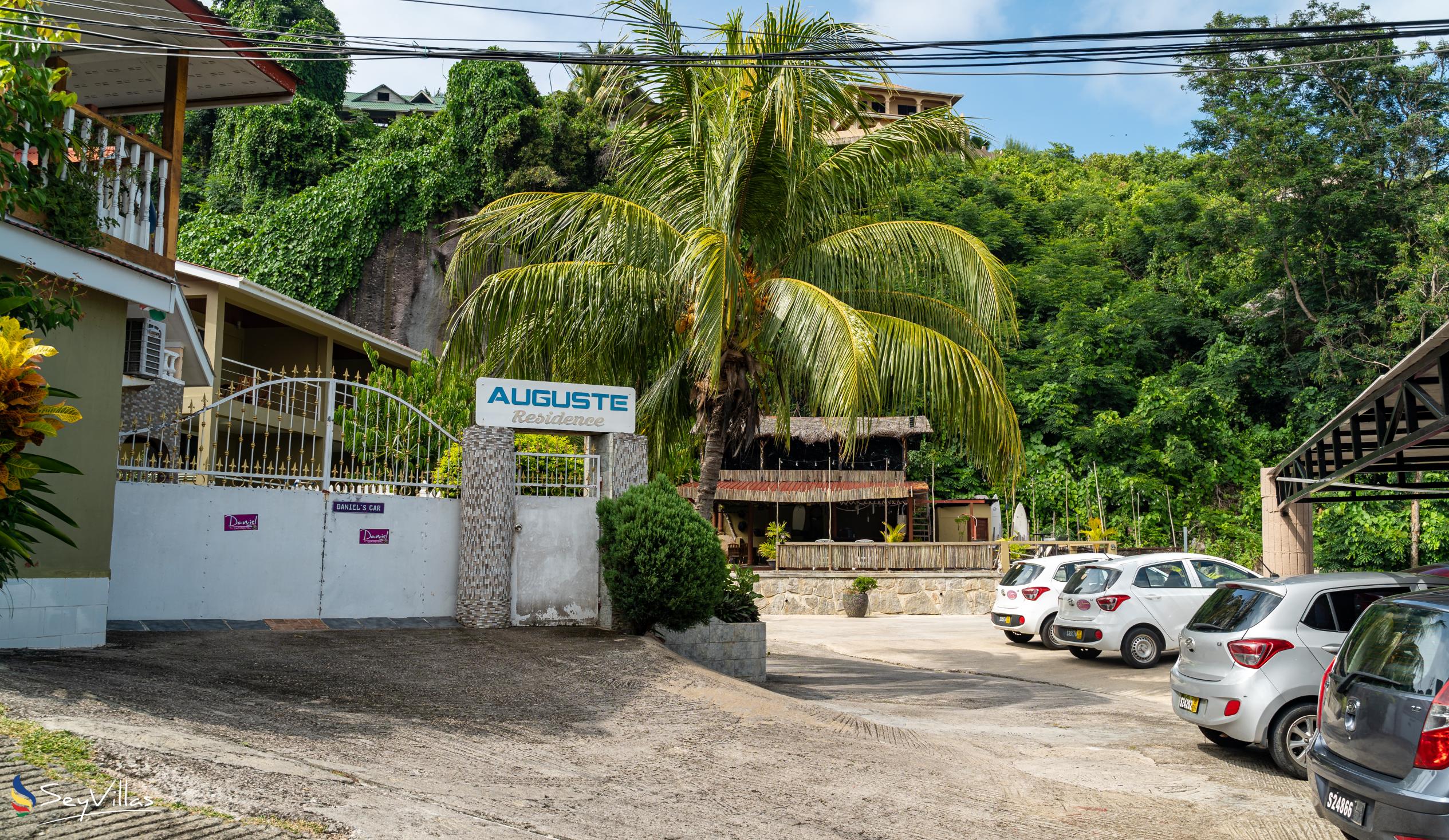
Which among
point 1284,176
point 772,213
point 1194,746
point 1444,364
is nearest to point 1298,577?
point 1194,746

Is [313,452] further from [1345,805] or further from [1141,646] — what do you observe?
[1141,646]

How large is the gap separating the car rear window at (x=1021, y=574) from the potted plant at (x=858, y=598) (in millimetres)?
7319

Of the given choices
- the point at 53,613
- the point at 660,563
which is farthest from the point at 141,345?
the point at 660,563

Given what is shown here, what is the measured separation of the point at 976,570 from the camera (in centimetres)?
2677

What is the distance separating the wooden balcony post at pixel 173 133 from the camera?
32.9 ft

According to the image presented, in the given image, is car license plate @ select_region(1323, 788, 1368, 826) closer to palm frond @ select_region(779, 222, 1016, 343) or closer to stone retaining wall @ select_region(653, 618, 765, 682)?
stone retaining wall @ select_region(653, 618, 765, 682)

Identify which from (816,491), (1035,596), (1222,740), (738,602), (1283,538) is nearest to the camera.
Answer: (1222,740)

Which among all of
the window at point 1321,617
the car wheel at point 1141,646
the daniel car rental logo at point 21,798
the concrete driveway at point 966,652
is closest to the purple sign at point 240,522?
the daniel car rental logo at point 21,798

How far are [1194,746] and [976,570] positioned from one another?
1765 centimetres

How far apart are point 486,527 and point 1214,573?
10871 millimetres

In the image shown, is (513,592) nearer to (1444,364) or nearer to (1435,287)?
(1444,364)

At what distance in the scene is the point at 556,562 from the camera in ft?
39.9

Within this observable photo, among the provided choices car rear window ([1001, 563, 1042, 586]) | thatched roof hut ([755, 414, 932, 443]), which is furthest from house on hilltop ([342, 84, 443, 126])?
car rear window ([1001, 563, 1042, 586])

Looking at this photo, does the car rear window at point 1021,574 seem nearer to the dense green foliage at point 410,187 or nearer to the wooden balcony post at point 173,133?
the wooden balcony post at point 173,133
